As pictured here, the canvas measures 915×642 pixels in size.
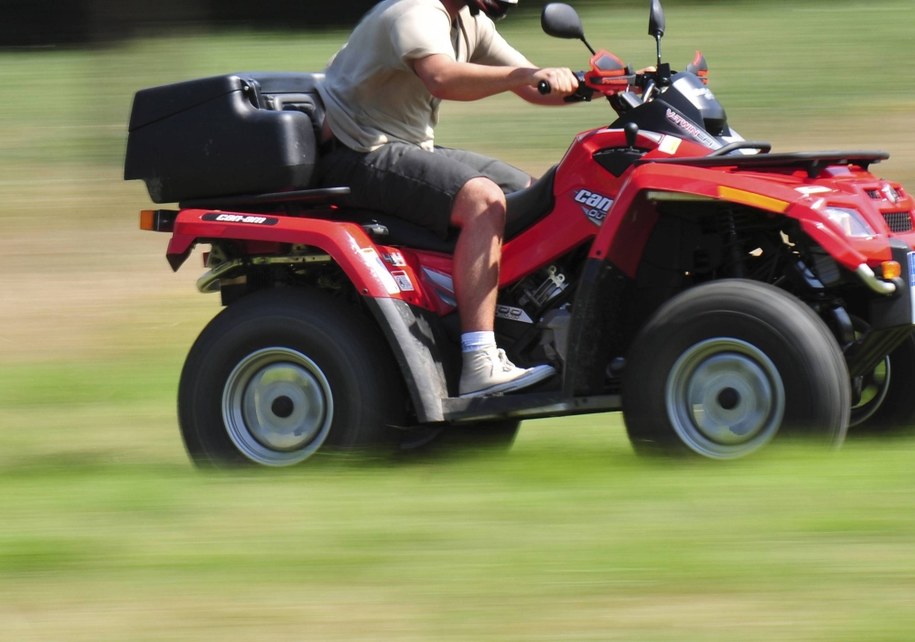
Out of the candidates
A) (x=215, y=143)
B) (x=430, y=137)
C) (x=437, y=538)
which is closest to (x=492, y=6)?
(x=430, y=137)

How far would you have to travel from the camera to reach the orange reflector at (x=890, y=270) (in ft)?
16.4

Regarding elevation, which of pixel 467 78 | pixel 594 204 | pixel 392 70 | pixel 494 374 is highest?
pixel 467 78

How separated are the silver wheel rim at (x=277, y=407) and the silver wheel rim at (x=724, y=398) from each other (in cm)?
128

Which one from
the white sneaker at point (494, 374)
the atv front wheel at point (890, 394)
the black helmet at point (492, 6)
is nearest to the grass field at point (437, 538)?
the white sneaker at point (494, 374)

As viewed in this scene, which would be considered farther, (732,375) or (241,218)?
(241,218)

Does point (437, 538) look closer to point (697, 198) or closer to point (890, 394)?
point (697, 198)

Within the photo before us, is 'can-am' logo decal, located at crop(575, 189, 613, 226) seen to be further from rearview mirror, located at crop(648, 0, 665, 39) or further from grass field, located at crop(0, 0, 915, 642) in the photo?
grass field, located at crop(0, 0, 915, 642)

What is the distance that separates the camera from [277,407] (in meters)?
5.77

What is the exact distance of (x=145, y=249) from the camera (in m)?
12.8

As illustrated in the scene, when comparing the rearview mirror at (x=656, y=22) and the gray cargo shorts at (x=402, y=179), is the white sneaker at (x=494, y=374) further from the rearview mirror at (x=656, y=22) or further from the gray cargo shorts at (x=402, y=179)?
the rearview mirror at (x=656, y=22)

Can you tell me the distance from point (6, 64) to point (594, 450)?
51.9 ft

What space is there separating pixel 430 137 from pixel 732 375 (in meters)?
1.61

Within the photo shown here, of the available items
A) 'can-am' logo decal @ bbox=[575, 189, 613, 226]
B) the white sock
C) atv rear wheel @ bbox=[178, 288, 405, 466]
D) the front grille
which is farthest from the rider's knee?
the front grille

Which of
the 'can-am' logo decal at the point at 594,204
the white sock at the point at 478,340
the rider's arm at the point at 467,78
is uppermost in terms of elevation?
the rider's arm at the point at 467,78
